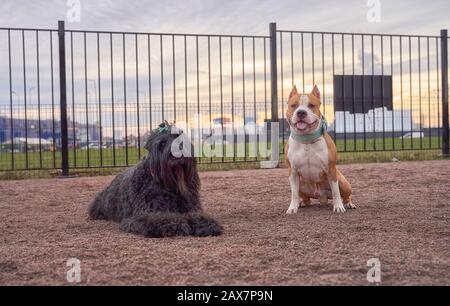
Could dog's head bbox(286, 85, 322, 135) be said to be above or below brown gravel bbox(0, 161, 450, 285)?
above

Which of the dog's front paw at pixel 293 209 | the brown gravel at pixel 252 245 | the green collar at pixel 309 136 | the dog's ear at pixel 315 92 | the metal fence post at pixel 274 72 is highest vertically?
the metal fence post at pixel 274 72

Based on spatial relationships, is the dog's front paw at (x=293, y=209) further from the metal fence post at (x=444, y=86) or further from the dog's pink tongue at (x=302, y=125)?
the metal fence post at (x=444, y=86)

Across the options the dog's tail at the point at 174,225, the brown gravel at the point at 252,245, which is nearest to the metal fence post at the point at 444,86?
the brown gravel at the point at 252,245

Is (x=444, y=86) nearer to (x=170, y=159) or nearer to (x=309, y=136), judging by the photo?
(x=309, y=136)

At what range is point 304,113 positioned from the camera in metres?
4.49

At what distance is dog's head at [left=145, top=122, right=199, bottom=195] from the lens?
396 centimetres

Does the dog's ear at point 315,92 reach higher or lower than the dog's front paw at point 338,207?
higher

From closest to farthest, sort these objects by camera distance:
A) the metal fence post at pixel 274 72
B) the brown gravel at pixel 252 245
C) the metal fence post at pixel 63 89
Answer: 1. the brown gravel at pixel 252 245
2. the metal fence post at pixel 63 89
3. the metal fence post at pixel 274 72

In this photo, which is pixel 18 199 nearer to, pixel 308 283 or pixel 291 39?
pixel 308 283

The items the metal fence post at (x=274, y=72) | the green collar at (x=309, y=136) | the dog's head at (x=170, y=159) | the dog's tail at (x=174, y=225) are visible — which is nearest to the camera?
the dog's tail at (x=174, y=225)

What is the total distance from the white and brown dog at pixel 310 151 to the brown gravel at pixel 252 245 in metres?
0.24

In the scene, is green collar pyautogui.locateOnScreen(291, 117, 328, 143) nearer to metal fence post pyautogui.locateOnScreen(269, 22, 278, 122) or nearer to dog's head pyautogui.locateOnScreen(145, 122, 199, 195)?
dog's head pyautogui.locateOnScreen(145, 122, 199, 195)

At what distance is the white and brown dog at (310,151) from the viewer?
4.51 meters

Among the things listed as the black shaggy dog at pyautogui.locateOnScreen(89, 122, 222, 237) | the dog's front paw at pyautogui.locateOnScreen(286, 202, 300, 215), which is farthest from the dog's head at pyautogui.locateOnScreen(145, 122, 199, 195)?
the dog's front paw at pyautogui.locateOnScreen(286, 202, 300, 215)
